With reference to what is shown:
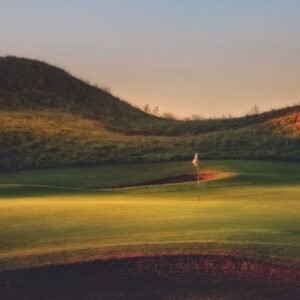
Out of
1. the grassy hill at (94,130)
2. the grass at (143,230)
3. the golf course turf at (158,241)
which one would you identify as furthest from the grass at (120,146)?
the golf course turf at (158,241)

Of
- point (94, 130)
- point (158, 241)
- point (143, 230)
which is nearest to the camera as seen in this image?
point (158, 241)

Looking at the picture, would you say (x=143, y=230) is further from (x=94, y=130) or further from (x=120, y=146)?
(x=94, y=130)

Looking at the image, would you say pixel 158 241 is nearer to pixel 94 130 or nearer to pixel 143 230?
pixel 143 230

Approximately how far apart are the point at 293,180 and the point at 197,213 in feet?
61.8

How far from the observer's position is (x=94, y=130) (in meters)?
69.4

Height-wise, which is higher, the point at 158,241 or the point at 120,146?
the point at 120,146

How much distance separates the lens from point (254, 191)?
2742 centimetres

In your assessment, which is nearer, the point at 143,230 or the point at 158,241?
the point at 158,241

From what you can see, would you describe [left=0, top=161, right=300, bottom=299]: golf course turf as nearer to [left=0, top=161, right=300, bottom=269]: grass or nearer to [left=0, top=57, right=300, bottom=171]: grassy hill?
[left=0, top=161, right=300, bottom=269]: grass

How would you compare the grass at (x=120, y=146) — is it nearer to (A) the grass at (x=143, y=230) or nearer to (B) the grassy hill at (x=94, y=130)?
(B) the grassy hill at (x=94, y=130)

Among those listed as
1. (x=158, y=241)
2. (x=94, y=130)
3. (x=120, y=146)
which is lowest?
(x=158, y=241)

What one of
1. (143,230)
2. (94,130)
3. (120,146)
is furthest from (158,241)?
Result: (94,130)

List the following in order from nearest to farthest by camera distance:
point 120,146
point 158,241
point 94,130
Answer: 1. point 158,241
2. point 120,146
3. point 94,130

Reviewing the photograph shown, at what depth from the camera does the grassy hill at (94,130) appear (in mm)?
50781
